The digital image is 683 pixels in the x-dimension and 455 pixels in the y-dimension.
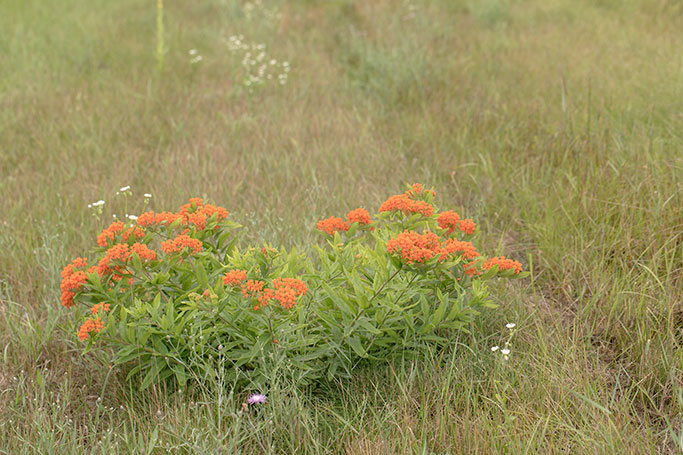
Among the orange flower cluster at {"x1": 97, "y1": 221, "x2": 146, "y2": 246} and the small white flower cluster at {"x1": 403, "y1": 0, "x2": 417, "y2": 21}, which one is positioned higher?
the small white flower cluster at {"x1": 403, "y1": 0, "x2": 417, "y2": 21}

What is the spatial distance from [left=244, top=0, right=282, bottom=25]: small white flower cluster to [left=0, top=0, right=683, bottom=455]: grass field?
0.17ft

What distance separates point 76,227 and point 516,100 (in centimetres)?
332

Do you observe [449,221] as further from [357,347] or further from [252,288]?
[252,288]

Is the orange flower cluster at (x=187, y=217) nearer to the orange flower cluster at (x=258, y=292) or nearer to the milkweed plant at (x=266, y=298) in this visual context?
the milkweed plant at (x=266, y=298)

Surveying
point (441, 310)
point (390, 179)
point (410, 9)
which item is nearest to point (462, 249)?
point (441, 310)

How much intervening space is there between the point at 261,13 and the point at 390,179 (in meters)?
4.81

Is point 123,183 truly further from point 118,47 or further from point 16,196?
point 118,47

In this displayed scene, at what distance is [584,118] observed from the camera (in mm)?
3914

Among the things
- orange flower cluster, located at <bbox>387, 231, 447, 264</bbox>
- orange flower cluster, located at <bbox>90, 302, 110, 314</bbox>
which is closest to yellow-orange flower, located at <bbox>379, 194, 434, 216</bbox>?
orange flower cluster, located at <bbox>387, 231, 447, 264</bbox>

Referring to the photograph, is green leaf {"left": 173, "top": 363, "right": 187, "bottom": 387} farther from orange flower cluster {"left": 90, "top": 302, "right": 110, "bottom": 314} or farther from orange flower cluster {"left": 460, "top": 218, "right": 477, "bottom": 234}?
orange flower cluster {"left": 460, "top": 218, "right": 477, "bottom": 234}

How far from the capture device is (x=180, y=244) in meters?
2.04

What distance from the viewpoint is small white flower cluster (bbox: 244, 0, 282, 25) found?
706 cm

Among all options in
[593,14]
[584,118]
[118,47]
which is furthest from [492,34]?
[118,47]

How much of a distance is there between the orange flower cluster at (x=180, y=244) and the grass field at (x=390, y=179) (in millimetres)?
505
